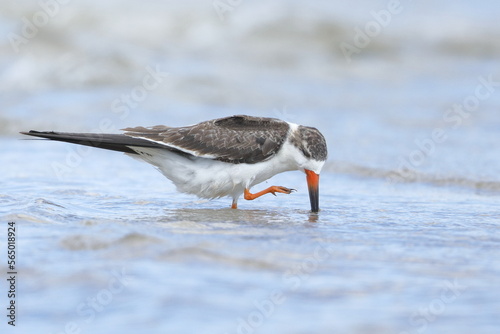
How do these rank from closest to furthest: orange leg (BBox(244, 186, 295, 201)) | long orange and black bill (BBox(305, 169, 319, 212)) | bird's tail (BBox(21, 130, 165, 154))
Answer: bird's tail (BBox(21, 130, 165, 154))
long orange and black bill (BBox(305, 169, 319, 212))
orange leg (BBox(244, 186, 295, 201))

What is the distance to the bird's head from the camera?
734cm

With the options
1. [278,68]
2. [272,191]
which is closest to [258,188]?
[272,191]

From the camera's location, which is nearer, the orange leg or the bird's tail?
the bird's tail

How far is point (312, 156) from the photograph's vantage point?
7328 millimetres

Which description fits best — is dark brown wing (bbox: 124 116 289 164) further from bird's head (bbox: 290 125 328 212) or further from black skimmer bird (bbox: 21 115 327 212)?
bird's head (bbox: 290 125 328 212)

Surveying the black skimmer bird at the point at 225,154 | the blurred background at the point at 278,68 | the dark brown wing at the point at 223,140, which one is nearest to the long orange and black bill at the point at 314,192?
the black skimmer bird at the point at 225,154

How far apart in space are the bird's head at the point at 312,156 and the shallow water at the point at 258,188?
20 centimetres

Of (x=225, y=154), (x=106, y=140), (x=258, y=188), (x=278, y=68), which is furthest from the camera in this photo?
(x=278, y=68)

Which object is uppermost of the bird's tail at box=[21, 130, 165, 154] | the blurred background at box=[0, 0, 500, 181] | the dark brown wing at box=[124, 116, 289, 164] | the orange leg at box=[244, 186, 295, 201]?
the blurred background at box=[0, 0, 500, 181]

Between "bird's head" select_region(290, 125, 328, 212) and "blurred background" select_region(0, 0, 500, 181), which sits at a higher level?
"blurred background" select_region(0, 0, 500, 181)

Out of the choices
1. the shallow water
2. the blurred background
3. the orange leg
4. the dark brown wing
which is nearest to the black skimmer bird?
the dark brown wing

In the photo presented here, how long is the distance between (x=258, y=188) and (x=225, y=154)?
2181mm

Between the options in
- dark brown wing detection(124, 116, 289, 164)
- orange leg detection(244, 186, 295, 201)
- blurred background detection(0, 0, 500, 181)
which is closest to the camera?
dark brown wing detection(124, 116, 289, 164)

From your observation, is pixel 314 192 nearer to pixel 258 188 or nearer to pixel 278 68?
pixel 258 188
